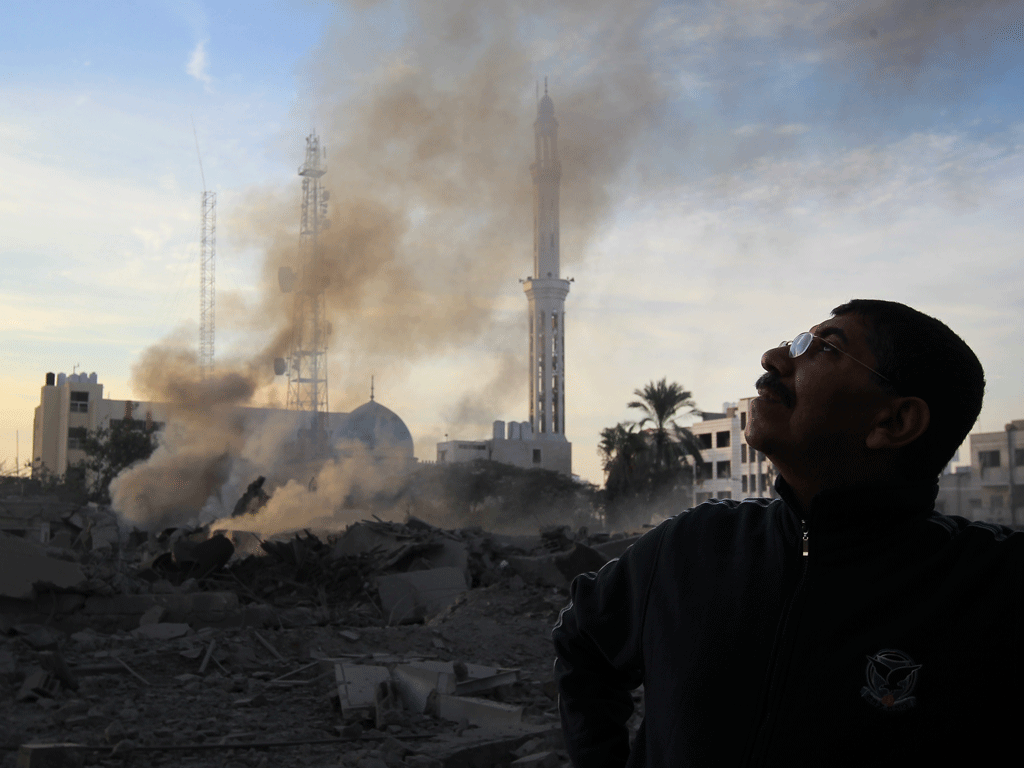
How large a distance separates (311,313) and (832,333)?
45096mm

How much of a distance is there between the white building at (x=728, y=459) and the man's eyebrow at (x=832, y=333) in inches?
2112

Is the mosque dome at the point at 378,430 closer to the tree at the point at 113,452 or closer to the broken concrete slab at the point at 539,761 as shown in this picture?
the tree at the point at 113,452

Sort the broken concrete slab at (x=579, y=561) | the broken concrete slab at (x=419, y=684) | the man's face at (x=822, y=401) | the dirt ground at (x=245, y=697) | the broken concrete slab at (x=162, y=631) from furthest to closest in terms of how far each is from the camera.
Answer: the broken concrete slab at (x=579, y=561), the broken concrete slab at (x=162, y=631), the broken concrete slab at (x=419, y=684), the dirt ground at (x=245, y=697), the man's face at (x=822, y=401)

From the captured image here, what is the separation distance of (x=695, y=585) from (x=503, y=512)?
5055 centimetres

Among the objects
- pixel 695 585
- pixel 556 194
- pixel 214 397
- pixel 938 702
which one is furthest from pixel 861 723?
pixel 556 194

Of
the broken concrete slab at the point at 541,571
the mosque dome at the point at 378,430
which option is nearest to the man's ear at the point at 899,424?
the broken concrete slab at the point at 541,571

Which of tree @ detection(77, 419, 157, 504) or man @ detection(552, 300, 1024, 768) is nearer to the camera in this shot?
man @ detection(552, 300, 1024, 768)

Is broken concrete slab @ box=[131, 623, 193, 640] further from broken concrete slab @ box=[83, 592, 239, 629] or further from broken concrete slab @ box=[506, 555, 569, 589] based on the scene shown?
broken concrete slab @ box=[506, 555, 569, 589]

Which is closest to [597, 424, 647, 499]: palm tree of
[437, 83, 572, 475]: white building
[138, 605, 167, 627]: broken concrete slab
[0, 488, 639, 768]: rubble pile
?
[437, 83, 572, 475]: white building

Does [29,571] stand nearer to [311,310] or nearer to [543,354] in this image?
[311,310]

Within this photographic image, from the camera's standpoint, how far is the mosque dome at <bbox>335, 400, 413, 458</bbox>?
60.3 meters

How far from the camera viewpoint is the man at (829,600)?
1.44 metres

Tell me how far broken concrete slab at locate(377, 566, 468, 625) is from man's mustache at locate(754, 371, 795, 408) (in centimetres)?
1373

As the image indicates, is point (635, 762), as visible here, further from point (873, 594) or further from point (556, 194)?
point (556, 194)
